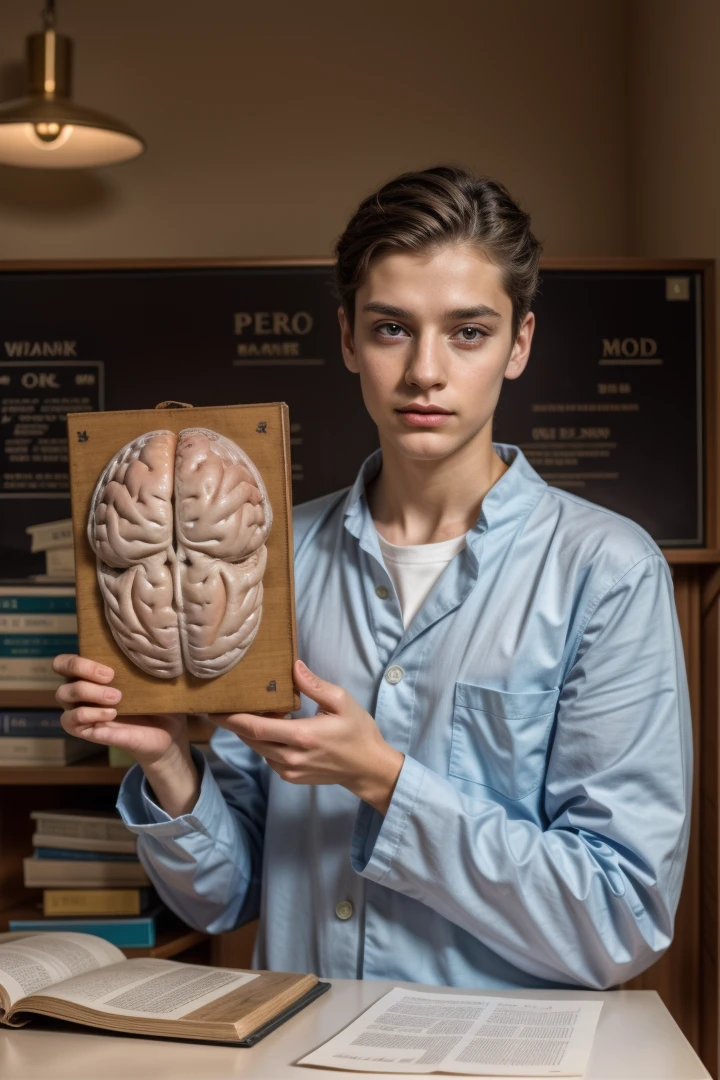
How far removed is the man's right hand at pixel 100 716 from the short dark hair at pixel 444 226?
62 cm

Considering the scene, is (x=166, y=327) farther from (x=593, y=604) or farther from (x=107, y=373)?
(x=593, y=604)

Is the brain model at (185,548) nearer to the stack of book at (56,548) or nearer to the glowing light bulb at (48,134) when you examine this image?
the stack of book at (56,548)

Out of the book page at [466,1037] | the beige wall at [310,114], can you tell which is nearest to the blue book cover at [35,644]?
the beige wall at [310,114]

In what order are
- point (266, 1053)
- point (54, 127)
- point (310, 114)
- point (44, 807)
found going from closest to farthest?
point (266, 1053)
point (54, 127)
point (44, 807)
point (310, 114)

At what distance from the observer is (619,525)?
4.87 ft

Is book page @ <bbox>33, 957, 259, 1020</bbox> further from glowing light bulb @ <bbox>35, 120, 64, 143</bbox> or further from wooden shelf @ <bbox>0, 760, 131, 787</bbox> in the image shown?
glowing light bulb @ <bbox>35, 120, 64, 143</bbox>

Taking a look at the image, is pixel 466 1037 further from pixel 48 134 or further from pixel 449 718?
pixel 48 134

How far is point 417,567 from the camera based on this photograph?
1.58m

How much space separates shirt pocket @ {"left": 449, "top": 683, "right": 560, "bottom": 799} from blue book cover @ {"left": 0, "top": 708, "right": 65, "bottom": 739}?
4.21ft

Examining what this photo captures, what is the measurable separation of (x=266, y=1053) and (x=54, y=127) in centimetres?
214

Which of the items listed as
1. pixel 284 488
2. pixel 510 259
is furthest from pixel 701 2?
pixel 284 488

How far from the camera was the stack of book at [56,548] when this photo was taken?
8.43ft

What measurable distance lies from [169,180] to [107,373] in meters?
0.77

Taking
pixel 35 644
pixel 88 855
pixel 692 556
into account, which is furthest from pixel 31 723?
pixel 692 556
